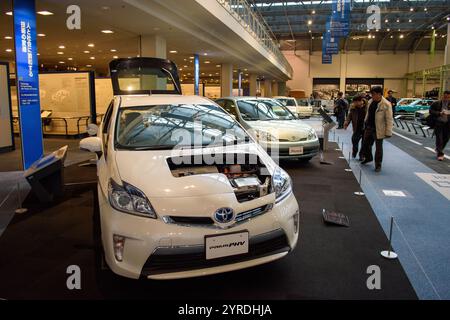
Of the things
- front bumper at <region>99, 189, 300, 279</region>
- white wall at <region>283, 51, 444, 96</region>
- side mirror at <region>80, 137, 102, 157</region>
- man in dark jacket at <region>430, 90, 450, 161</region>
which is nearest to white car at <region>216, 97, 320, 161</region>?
man in dark jacket at <region>430, 90, 450, 161</region>

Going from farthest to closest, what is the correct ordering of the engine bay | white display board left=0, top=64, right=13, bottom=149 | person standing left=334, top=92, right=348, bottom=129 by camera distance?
person standing left=334, top=92, right=348, bottom=129
white display board left=0, top=64, right=13, bottom=149
the engine bay

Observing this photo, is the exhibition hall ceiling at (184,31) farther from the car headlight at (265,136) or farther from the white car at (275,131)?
the car headlight at (265,136)

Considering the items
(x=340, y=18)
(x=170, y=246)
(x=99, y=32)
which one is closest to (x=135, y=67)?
(x=99, y=32)

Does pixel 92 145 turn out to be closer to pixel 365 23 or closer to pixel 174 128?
pixel 174 128

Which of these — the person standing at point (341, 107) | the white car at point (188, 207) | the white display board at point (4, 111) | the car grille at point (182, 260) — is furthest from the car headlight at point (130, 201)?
the person standing at point (341, 107)

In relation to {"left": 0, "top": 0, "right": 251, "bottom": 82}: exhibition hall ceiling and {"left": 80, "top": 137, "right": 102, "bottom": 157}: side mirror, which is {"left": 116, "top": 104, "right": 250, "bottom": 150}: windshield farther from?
{"left": 0, "top": 0, "right": 251, "bottom": 82}: exhibition hall ceiling

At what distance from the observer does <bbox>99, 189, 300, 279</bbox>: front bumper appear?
250 cm

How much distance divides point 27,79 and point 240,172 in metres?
5.92

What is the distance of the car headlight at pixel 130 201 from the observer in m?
2.64

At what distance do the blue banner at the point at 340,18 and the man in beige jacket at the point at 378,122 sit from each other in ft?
33.6

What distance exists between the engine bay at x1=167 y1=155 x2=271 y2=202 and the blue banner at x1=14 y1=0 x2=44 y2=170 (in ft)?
17.7

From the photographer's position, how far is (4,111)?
9.87 meters
